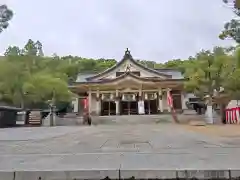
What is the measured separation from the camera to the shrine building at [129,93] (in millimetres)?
33938

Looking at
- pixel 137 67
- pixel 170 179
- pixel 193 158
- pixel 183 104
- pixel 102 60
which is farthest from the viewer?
pixel 102 60

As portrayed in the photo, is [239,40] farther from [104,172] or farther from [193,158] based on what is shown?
[104,172]

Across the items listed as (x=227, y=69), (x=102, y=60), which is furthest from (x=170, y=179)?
(x=102, y=60)

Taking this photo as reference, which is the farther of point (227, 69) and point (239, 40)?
point (227, 69)

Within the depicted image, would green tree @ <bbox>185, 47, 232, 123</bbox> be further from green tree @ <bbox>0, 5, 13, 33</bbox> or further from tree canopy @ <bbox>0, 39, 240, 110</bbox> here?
green tree @ <bbox>0, 5, 13, 33</bbox>

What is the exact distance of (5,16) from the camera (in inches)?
434

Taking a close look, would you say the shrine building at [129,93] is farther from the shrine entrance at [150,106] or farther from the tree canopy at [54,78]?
the tree canopy at [54,78]

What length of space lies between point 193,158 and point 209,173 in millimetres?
1450

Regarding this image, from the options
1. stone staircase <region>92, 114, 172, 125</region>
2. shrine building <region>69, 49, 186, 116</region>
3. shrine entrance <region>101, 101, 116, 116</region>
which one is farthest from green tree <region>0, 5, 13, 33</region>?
shrine entrance <region>101, 101, 116, 116</region>

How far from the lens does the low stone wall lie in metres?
4.01

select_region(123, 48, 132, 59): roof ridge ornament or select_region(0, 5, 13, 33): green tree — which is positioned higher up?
select_region(123, 48, 132, 59): roof ridge ornament

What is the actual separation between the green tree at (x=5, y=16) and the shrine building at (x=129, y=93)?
75.0ft

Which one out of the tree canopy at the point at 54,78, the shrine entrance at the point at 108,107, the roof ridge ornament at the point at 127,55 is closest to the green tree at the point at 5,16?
the tree canopy at the point at 54,78

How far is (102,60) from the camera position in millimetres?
66875
